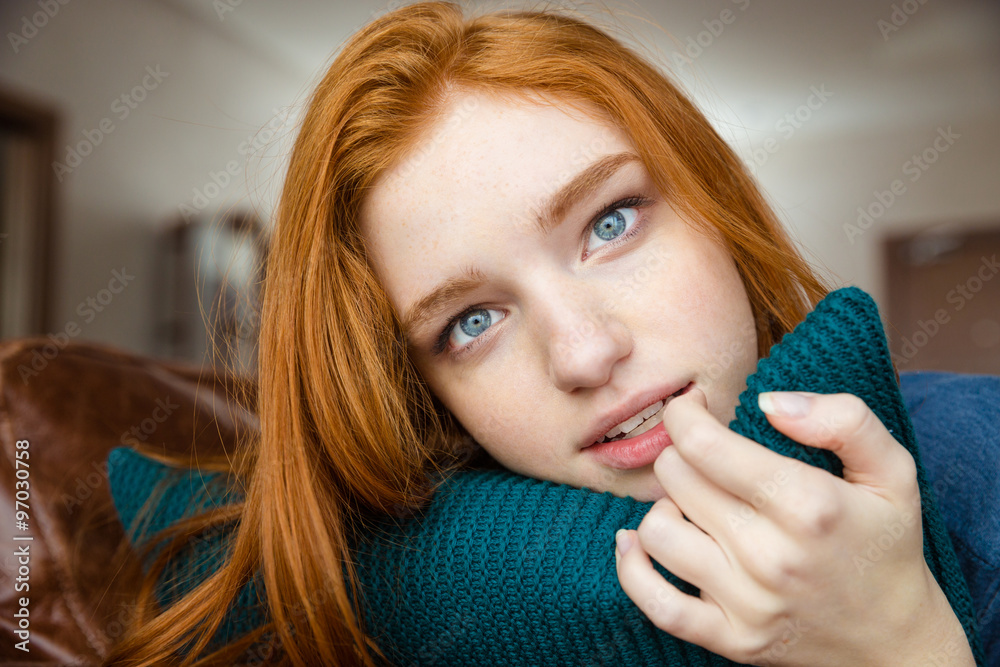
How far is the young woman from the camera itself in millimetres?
643

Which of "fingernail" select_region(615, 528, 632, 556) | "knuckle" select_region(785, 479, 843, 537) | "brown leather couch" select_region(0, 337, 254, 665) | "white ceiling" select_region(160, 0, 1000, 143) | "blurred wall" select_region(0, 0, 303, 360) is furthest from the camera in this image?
"white ceiling" select_region(160, 0, 1000, 143)

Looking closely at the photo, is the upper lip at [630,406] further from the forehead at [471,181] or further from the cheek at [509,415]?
the forehead at [471,181]

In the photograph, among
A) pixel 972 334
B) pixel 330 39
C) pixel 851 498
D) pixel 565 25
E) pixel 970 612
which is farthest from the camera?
pixel 972 334

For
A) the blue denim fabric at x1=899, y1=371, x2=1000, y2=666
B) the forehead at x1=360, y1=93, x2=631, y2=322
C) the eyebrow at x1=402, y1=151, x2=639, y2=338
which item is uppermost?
the forehead at x1=360, y1=93, x2=631, y2=322

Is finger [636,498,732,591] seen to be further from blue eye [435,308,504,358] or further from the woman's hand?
blue eye [435,308,504,358]

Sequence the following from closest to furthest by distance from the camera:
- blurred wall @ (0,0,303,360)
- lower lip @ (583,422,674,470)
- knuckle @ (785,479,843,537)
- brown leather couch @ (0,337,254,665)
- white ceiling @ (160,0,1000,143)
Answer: knuckle @ (785,479,843,537) → lower lip @ (583,422,674,470) → brown leather couch @ (0,337,254,665) → blurred wall @ (0,0,303,360) → white ceiling @ (160,0,1000,143)

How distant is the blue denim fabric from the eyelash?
420 millimetres

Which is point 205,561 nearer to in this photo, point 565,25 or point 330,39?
point 565,25

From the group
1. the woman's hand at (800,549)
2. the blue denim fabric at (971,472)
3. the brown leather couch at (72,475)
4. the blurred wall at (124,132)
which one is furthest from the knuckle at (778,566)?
the blurred wall at (124,132)

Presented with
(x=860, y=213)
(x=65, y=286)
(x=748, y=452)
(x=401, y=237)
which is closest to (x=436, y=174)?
(x=401, y=237)

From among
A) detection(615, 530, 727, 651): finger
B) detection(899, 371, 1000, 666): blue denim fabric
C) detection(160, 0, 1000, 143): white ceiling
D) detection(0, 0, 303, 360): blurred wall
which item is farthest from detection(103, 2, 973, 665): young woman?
detection(160, 0, 1000, 143): white ceiling

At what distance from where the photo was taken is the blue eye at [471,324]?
759mm

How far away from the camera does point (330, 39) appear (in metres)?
4.39

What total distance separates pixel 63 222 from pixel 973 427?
3724mm
